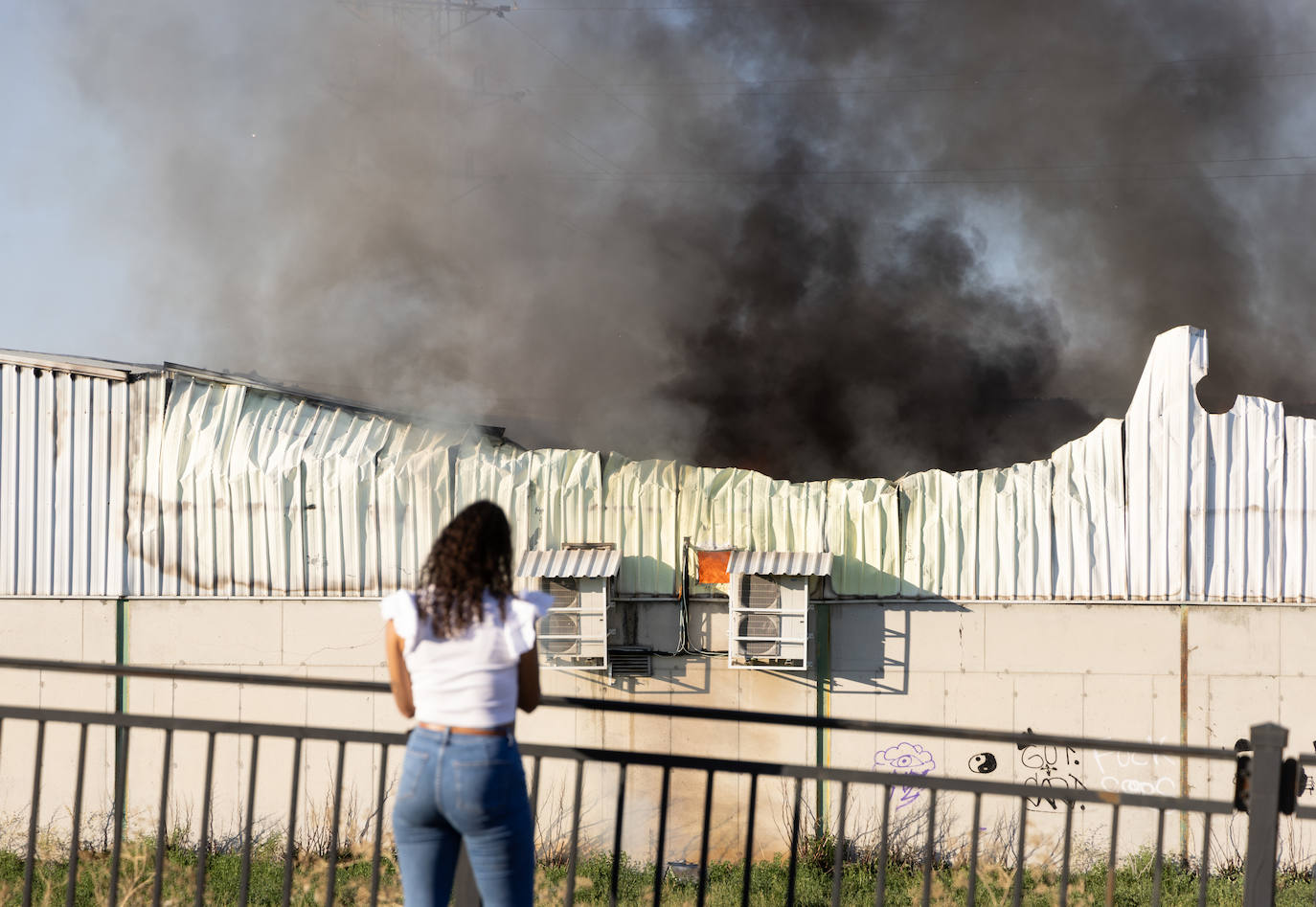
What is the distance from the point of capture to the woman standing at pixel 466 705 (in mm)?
2346

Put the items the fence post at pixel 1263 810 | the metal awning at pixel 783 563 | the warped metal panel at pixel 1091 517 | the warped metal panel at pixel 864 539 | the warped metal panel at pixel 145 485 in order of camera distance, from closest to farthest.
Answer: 1. the fence post at pixel 1263 810
2. the metal awning at pixel 783 563
3. the warped metal panel at pixel 1091 517
4. the warped metal panel at pixel 864 539
5. the warped metal panel at pixel 145 485

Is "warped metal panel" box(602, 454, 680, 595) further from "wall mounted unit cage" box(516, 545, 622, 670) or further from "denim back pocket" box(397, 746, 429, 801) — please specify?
"denim back pocket" box(397, 746, 429, 801)

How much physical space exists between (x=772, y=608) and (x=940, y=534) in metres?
1.48

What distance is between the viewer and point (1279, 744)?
2.59m

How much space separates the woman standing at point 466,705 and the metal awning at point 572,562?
5055mm

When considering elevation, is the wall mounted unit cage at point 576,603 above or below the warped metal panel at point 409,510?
below

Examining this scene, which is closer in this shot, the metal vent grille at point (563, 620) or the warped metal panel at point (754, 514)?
the metal vent grille at point (563, 620)

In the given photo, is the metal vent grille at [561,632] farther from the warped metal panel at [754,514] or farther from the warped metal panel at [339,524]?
the warped metal panel at [339,524]

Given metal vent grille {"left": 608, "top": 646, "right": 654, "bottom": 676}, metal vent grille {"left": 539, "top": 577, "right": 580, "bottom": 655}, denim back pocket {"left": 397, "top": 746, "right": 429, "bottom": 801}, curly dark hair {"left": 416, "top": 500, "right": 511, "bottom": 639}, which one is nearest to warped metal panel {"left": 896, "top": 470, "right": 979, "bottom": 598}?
metal vent grille {"left": 608, "top": 646, "right": 654, "bottom": 676}

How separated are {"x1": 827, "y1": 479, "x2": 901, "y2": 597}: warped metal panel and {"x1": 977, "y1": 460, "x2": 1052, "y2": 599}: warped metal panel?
66 centimetres

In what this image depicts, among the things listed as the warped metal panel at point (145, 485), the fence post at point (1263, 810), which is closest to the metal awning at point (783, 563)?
the warped metal panel at point (145, 485)

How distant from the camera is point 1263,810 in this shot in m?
2.64

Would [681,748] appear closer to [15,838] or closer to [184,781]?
[184,781]

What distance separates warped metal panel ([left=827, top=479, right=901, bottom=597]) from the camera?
8.00 m
